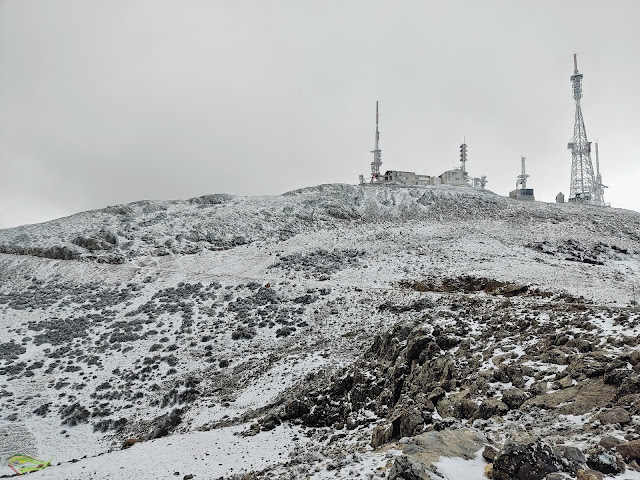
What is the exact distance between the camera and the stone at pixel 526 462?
22.3 ft

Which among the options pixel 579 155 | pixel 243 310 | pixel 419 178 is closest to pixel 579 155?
pixel 579 155

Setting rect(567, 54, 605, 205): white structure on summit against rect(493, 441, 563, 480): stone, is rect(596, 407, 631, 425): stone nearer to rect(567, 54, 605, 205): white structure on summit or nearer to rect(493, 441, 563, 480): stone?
rect(493, 441, 563, 480): stone

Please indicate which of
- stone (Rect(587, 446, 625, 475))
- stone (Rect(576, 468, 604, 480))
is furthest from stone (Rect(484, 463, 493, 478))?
stone (Rect(587, 446, 625, 475))

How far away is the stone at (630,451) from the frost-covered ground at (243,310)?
174 centimetres

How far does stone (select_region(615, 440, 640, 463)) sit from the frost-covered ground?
1.74 meters

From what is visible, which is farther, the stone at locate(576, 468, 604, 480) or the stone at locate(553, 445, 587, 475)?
the stone at locate(553, 445, 587, 475)

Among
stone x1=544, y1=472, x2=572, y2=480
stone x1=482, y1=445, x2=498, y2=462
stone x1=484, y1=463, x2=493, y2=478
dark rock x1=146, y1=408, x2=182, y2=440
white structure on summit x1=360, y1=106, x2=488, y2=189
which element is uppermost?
white structure on summit x1=360, y1=106, x2=488, y2=189

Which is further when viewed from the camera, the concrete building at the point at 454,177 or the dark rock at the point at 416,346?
the concrete building at the point at 454,177

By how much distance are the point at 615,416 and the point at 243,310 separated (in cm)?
2472

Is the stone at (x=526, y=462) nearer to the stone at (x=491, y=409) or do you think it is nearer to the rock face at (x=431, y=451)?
the rock face at (x=431, y=451)

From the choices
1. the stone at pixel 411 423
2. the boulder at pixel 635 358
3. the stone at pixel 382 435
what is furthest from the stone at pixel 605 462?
the stone at pixel 382 435

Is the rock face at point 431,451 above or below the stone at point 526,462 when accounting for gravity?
below

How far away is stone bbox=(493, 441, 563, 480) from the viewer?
22.3ft

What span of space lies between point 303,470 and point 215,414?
9781mm
